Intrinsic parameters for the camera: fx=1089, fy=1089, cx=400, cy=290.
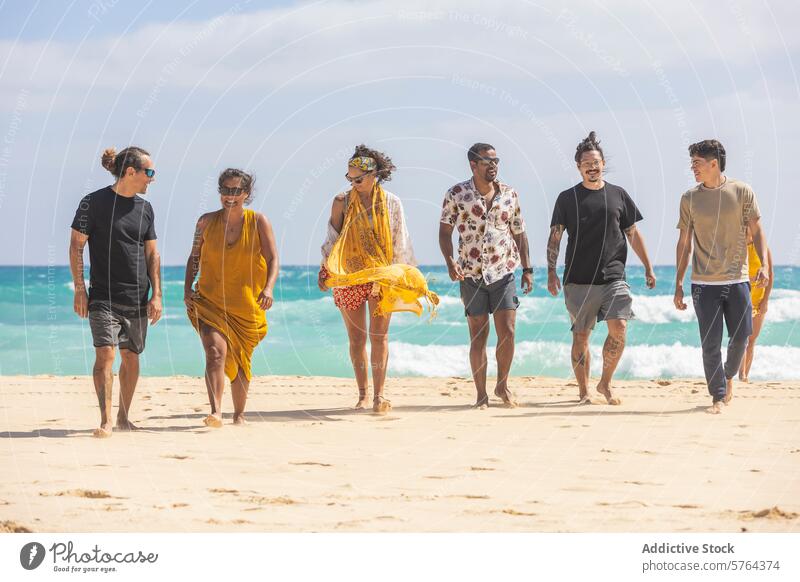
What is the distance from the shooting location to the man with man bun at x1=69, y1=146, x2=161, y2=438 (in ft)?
27.4

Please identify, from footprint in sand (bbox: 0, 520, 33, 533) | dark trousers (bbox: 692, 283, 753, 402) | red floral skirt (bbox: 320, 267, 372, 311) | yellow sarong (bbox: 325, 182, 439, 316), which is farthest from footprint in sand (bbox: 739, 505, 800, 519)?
red floral skirt (bbox: 320, 267, 372, 311)

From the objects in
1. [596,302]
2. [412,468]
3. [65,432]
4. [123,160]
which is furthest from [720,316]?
[65,432]

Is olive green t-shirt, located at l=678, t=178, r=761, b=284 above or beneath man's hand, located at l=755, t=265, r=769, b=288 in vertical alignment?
above

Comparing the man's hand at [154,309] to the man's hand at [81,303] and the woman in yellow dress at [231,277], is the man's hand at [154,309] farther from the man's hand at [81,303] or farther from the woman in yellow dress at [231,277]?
the man's hand at [81,303]

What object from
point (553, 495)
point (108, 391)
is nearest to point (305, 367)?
point (108, 391)

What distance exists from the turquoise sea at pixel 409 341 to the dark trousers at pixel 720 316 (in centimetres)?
595

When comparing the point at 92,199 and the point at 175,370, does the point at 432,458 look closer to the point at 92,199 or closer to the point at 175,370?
the point at 92,199

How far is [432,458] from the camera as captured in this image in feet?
25.1

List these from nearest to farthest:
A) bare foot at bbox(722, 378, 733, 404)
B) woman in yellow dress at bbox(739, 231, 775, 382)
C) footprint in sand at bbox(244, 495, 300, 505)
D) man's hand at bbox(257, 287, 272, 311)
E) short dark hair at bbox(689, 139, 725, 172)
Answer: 1. footprint in sand at bbox(244, 495, 300, 505)
2. man's hand at bbox(257, 287, 272, 311)
3. short dark hair at bbox(689, 139, 725, 172)
4. bare foot at bbox(722, 378, 733, 404)
5. woman in yellow dress at bbox(739, 231, 775, 382)

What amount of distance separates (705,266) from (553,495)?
12.6 feet

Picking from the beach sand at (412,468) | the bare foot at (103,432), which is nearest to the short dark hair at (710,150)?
the beach sand at (412,468)

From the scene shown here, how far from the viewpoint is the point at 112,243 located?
844 cm

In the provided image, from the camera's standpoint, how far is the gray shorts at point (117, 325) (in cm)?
837

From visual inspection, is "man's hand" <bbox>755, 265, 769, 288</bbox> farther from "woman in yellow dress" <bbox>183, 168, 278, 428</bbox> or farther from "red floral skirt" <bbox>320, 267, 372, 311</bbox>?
"woman in yellow dress" <bbox>183, 168, 278, 428</bbox>
